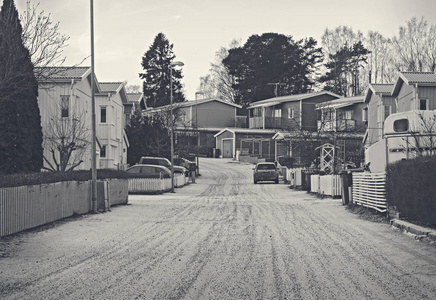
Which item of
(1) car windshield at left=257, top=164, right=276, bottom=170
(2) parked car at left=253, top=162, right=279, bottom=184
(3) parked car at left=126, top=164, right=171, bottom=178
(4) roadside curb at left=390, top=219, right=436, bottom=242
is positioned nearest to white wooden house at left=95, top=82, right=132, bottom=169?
(3) parked car at left=126, top=164, right=171, bottom=178

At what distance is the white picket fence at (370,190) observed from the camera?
19.5 metres

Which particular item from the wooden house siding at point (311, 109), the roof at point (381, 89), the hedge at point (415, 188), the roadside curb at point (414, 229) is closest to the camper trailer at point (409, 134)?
the hedge at point (415, 188)

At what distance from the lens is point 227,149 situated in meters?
80.8

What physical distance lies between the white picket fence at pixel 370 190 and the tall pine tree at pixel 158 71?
7149 centimetres

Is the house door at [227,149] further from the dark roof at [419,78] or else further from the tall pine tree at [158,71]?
the dark roof at [419,78]

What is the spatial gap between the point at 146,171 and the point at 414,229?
24967 millimetres

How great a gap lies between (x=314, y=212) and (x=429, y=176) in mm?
8304

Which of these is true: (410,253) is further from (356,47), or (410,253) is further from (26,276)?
(356,47)

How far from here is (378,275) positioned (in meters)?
9.75

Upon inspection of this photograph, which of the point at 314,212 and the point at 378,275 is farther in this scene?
Answer: the point at 314,212

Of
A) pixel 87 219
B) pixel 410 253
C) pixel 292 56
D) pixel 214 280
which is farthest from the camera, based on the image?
pixel 292 56

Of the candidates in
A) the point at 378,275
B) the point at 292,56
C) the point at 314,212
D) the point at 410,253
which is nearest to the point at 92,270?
the point at 378,275

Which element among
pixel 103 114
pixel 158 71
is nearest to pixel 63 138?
pixel 103 114

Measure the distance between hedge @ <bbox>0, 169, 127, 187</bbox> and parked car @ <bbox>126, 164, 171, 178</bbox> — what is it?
27.7ft
